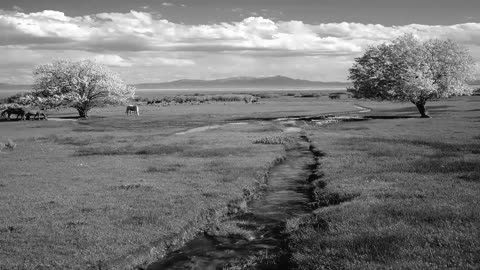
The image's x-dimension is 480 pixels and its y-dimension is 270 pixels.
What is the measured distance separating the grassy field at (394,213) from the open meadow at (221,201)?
0.06m

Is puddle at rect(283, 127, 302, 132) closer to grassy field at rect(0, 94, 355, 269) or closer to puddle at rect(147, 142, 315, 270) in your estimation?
grassy field at rect(0, 94, 355, 269)

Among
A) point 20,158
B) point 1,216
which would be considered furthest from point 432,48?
point 1,216

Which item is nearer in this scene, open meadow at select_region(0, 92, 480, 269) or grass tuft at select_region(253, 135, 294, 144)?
open meadow at select_region(0, 92, 480, 269)

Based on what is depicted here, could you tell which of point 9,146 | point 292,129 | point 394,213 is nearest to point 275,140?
point 292,129

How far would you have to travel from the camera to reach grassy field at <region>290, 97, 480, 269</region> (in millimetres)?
12531

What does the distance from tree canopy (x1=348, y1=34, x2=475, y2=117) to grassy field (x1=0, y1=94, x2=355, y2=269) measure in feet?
116

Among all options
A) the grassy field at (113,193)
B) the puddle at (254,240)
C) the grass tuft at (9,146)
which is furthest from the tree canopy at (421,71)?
the grass tuft at (9,146)

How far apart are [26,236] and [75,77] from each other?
2514 inches

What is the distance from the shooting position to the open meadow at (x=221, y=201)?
1335cm

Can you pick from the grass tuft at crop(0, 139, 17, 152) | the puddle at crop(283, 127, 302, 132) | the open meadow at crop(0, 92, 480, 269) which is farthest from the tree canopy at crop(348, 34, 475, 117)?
the grass tuft at crop(0, 139, 17, 152)

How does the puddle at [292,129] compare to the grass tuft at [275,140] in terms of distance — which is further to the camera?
the puddle at [292,129]

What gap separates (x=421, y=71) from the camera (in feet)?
216

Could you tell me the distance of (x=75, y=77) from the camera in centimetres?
7369

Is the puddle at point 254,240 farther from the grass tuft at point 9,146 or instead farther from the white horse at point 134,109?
the white horse at point 134,109
